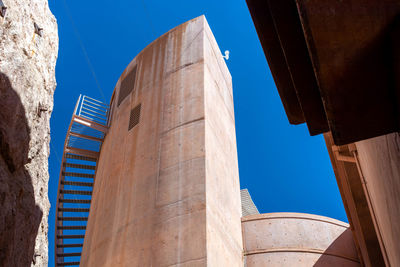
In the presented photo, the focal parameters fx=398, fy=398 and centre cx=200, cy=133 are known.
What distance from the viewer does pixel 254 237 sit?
13844mm

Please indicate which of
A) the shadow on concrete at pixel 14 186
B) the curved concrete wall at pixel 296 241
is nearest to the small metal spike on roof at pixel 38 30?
the shadow on concrete at pixel 14 186

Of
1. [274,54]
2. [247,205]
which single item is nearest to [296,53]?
[274,54]

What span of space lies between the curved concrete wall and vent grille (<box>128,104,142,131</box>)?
5580mm

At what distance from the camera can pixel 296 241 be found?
532 inches

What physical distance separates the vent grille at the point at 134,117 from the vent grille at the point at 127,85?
1.54 m

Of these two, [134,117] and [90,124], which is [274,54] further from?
[90,124]

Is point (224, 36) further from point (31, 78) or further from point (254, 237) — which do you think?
point (31, 78)

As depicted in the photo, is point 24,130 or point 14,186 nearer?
point 14,186

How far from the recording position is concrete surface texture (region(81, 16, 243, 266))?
1112cm

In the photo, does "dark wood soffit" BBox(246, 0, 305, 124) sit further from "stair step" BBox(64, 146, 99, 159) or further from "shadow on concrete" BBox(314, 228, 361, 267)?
"stair step" BBox(64, 146, 99, 159)

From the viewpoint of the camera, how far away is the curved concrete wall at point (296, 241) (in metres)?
13.1

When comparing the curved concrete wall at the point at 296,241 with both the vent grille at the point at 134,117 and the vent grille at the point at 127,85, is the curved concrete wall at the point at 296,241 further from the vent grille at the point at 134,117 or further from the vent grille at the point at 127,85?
the vent grille at the point at 127,85

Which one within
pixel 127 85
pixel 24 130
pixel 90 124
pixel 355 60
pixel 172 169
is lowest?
pixel 355 60

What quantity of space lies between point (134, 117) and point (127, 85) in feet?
9.32
